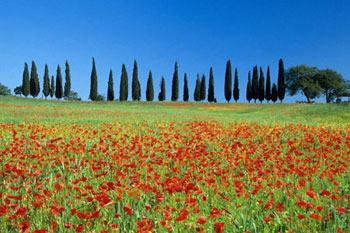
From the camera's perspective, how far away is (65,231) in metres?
2.83

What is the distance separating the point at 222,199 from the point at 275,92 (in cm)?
6911

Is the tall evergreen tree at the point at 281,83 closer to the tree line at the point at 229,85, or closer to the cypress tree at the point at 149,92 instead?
the tree line at the point at 229,85

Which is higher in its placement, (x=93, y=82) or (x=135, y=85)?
(x=93, y=82)

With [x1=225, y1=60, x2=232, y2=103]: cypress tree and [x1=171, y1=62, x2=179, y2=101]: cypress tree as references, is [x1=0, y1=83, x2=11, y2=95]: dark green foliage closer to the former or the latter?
[x1=171, y1=62, x2=179, y2=101]: cypress tree

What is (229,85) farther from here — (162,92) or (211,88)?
(162,92)

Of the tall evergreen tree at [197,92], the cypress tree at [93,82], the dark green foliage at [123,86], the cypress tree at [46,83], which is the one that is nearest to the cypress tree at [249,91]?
the tall evergreen tree at [197,92]

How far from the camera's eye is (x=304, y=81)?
213ft

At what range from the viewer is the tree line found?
212 ft

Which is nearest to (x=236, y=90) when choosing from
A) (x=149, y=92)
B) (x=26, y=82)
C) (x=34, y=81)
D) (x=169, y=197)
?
(x=149, y=92)

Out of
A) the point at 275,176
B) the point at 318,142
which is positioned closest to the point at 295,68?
the point at 318,142

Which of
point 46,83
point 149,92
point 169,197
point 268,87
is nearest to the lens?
point 169,197

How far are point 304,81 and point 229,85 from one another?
59.2 feet

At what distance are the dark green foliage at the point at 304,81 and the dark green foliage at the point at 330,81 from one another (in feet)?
3.99

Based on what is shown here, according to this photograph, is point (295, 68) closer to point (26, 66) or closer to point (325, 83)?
point (325, 83)
